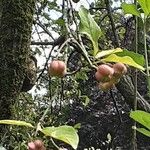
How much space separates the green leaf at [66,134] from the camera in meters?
0.68

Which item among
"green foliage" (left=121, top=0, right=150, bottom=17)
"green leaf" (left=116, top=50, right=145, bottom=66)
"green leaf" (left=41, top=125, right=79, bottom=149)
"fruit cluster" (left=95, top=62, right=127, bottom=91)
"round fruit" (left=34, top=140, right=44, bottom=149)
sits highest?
"green foliage" (left=121, top=0, right=150, bottom=17)

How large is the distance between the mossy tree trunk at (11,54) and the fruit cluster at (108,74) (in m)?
0.68

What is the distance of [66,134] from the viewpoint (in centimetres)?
69

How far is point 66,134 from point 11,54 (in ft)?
2.83

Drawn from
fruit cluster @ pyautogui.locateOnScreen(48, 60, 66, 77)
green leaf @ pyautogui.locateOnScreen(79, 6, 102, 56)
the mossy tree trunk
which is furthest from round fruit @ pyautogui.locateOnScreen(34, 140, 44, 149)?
the mossy tree trunk

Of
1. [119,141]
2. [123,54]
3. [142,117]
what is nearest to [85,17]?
[123,54]

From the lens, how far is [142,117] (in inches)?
30.5

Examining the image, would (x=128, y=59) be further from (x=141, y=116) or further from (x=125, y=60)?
(x=141, y=116)

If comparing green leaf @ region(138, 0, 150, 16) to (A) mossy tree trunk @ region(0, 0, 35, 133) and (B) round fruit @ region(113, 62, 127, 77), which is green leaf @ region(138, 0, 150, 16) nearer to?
(B) round fruit @ region(113, 62, 127, 77)

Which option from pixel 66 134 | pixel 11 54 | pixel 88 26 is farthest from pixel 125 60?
pixel 11 54

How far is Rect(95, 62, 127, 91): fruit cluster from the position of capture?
0.84 meters

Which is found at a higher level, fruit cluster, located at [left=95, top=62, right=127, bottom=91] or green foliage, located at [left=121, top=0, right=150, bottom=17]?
green foliage, located at [left=121, top=0, right=150, bottom=17]

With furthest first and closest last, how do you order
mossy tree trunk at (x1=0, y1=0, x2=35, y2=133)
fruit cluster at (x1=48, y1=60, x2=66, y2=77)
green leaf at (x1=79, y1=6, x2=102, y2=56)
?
mossy tree trunk at (x1=0, y1=0, x2=35, y2=133), green leaf at (x1=79, y1=6, x2=102, y2=56), fruit cluster at (x1=48, y1=60, x2=66, y2=77)

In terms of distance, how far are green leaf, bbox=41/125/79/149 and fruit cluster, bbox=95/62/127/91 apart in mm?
168
